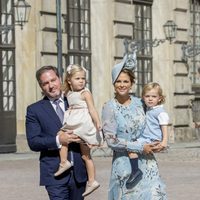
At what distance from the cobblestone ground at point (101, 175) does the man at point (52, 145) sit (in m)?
6.17

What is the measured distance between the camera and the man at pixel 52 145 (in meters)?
7.90

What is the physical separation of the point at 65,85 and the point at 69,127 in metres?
0.42

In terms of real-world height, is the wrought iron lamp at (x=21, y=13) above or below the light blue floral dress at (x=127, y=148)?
above

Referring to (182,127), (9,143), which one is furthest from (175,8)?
(9,143)

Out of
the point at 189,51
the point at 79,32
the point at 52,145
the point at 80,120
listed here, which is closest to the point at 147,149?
the point at 80,120

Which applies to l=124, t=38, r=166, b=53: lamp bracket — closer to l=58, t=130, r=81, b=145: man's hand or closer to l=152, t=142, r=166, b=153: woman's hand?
l=152, t=142, r=166, b=153: woman's hand

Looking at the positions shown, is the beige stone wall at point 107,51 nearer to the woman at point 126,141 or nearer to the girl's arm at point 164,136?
the girl's arm at point 164,136

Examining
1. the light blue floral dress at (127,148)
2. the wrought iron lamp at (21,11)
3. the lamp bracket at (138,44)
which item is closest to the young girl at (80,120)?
the light blue floral dress at (127,148)

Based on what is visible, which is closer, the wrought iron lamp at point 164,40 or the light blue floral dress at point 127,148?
the light blue floral dress at point 127,148

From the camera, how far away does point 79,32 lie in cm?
2986

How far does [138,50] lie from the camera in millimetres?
32344

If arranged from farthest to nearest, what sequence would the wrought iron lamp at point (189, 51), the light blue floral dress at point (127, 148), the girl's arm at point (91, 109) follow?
the wrought iron lamp at point (189, 51) < the girl's arm at point (91, 109) < the light blue floral dress at point (127, 148)

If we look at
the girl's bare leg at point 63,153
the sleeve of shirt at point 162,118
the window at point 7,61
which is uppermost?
the window at point 7,61

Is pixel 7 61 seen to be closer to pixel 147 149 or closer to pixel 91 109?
pixel 91 109
